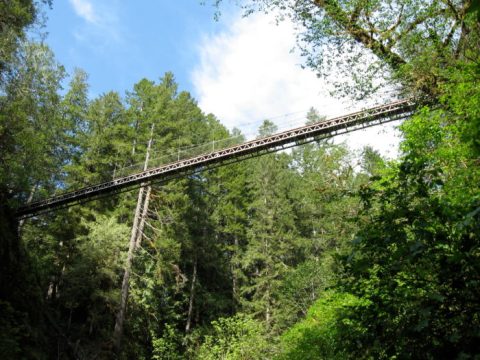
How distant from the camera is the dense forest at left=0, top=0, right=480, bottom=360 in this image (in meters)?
2.57

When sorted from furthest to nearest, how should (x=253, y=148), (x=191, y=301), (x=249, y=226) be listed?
(x=249, y=226) → (x=191, y=301) → (x=253, y=148)

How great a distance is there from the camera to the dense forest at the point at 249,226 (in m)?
2.57

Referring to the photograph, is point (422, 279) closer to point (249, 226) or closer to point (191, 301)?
point (191, 301)

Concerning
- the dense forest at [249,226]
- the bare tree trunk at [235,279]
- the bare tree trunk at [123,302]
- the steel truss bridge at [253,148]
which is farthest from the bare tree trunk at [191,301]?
the steel truss bridge at [253,148]

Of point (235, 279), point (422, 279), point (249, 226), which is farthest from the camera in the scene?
point (249, 226)

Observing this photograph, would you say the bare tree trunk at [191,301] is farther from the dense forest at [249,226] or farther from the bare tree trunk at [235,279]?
the bare tree trunk at [235,279]

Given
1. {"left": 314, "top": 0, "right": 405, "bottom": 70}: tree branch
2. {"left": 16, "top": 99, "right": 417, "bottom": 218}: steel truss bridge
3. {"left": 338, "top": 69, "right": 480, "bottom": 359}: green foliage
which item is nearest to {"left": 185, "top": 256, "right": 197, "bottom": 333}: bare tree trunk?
{"left": 16, "top": 99, "right": 417, "bottom": 218}: steel truss bridge

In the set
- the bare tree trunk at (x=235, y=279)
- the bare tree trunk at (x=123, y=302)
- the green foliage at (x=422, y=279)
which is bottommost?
→ the green foliage at (x=422, y=279)

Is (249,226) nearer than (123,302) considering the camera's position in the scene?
No

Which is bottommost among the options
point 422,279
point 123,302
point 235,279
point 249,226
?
point 422,279

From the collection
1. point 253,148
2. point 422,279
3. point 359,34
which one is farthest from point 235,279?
point 422,279

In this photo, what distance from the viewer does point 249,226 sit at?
3244 cm

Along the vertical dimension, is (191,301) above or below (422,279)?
above

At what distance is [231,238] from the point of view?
32.5 m
